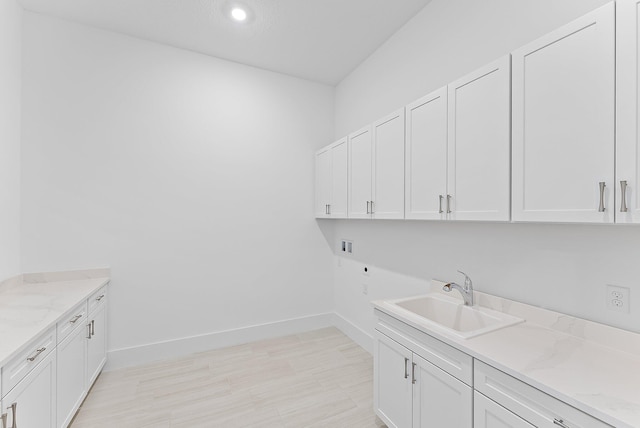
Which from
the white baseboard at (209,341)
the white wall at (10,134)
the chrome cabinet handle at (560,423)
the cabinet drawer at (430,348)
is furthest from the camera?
the white baseboard at (209,341)

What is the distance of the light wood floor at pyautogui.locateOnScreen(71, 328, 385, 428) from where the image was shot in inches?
78.9

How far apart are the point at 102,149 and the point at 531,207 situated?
3343 millimetres

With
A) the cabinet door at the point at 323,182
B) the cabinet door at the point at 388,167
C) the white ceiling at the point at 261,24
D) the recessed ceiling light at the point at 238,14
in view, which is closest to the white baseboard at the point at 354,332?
the cabinet door at the point at 323,182

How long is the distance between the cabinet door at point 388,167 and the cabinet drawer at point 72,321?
90.7 inches

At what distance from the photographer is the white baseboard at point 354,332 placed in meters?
2.98

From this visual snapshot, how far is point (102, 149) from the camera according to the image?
8.55 ft

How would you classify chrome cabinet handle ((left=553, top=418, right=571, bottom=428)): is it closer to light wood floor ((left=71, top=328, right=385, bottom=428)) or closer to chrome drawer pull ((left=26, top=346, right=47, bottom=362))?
light wood floor ((left=71, top=328, right=385, bottom=428))

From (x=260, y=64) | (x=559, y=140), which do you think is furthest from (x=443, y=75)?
(x=260, y=64)

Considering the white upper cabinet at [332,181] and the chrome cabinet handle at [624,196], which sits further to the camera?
the white upper cabinet at [332,181]

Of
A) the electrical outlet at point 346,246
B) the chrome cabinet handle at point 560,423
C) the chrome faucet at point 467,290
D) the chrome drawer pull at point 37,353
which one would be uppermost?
the electrical outlet at point 346,246

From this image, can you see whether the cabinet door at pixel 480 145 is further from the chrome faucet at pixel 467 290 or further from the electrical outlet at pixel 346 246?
the electrical outlet at pixel 346 246

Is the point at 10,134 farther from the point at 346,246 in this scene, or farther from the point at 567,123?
the point at 567,123

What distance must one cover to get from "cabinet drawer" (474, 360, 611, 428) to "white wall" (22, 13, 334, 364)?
248 centimetres

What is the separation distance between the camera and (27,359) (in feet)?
Result: 4.53
